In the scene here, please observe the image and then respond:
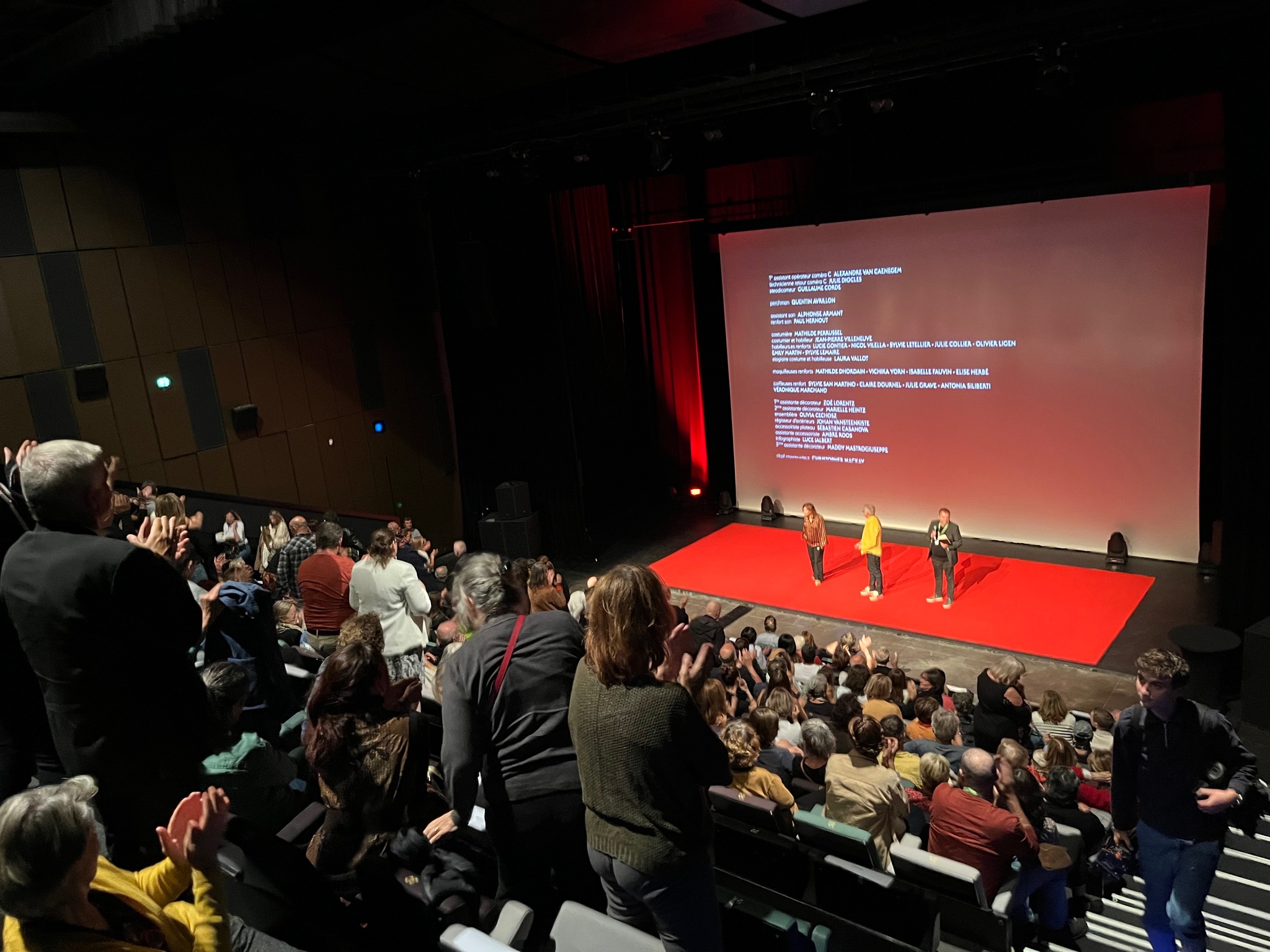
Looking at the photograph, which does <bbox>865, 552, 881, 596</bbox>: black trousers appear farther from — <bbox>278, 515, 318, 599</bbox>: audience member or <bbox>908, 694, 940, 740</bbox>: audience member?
<bbox>278, 515, 318, 599</bbox>: audience member

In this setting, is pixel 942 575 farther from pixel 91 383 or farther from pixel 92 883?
pixel 92 883

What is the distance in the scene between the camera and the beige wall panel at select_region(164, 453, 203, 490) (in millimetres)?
10188

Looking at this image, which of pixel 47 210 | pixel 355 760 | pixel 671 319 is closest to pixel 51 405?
pixel 47 210

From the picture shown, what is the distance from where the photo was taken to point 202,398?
10.4 metres

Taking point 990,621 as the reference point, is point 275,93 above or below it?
above

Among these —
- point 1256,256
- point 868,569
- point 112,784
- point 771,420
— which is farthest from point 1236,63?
point 112,784

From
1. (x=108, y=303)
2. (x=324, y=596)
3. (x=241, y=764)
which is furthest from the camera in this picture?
(x=108, y=303)

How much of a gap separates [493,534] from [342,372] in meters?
2.70

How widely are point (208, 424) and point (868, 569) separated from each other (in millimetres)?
7511

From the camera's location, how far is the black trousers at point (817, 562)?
11.0 m

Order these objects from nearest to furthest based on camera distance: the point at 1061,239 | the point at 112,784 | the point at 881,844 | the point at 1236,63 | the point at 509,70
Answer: the point at 112,784, the point at 881,844, the point at 1236,63, the point at 509,70, the point at 1061,239

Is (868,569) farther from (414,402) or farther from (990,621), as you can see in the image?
(414,402)

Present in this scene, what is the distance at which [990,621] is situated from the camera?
9.66 m

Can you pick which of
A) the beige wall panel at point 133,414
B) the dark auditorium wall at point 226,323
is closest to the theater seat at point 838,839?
the dark auditorium wall at point 226,323
